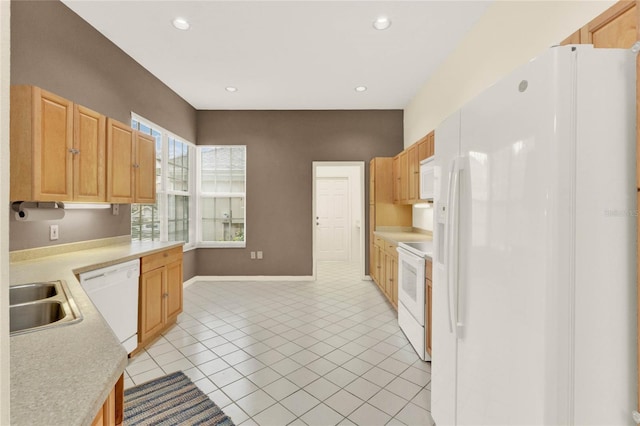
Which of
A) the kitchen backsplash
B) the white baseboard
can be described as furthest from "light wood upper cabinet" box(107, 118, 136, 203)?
the white baseboard

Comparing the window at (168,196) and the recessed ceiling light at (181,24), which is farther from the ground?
the recessed ceiling light at (181,24)

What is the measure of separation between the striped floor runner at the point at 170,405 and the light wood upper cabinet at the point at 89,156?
1.50m

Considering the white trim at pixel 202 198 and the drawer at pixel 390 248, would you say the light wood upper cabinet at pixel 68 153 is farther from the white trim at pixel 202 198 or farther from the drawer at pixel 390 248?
the drawer at pixel 390 248

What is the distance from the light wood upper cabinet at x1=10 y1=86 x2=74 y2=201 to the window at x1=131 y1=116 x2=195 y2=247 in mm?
1610

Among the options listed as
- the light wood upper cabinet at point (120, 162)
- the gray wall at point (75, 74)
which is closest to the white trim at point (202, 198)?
the gray wall at point (75, 74)

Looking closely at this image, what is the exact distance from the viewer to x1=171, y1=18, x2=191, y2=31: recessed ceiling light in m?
2.80

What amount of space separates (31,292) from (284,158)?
4.13 metres

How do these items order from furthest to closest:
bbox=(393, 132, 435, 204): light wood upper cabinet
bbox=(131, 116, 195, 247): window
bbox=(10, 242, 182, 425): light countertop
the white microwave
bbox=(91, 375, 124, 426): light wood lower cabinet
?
bbox=(131, 116, 195, 247): window
bbox=(393, 132, 435, 204): light wood upper cabinet
the white microwave
bbox=(91, 375, 124, 426): light wood lower cabinet
bbox=(10, 242, 182, 425): light countertop

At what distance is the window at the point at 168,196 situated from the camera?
3865 mm

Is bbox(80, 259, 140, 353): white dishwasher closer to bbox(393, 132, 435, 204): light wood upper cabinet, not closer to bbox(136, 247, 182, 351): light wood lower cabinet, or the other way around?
bbox(136, 247, 182, 351): light wood lower cabinet

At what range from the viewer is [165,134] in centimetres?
431

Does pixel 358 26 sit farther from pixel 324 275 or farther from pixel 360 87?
pixel 324 275

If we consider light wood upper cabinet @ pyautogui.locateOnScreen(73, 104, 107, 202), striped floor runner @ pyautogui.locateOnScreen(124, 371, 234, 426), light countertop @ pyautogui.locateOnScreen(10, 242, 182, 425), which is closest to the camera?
light countertop @ pyautogui.locateOnScreen(10, 242, 182, 425)

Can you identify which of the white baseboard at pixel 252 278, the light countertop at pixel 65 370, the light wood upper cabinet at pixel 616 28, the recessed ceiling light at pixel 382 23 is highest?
the recessed ceiling light at pixel 382 23
